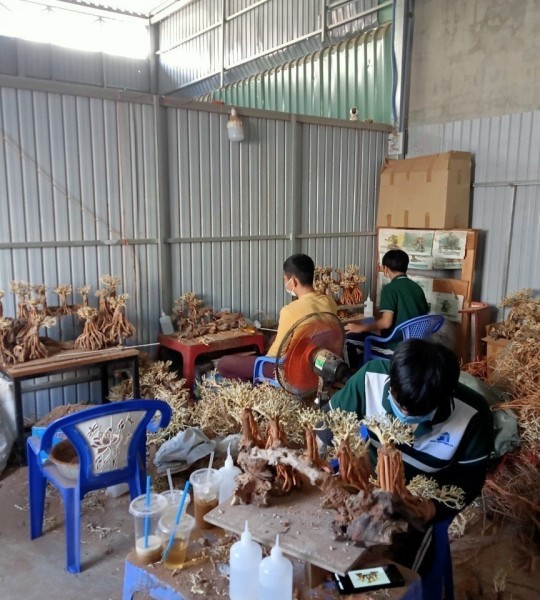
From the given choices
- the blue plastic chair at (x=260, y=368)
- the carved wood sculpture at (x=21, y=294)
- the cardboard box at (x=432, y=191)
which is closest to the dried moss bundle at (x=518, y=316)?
the cardboard box at (x=432, y=191)

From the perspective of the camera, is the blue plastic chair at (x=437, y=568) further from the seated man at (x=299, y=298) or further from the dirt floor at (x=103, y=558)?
the seated man at (x=299, y=298)

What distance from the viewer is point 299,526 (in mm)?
1475

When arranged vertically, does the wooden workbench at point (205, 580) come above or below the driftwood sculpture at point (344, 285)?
below

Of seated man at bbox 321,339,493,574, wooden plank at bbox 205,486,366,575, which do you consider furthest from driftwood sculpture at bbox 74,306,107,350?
wooden plank at bbox 205,486,366,575

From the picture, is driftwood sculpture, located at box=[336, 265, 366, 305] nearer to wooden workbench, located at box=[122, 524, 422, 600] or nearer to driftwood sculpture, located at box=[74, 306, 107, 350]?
driftwood sculpture, located at box=[74, 306, 107, 350]

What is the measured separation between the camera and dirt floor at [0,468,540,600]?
7.86 ft

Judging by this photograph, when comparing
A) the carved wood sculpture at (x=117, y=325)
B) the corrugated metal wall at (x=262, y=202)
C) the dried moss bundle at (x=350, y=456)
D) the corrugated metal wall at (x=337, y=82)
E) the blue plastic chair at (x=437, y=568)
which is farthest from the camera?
the corrugated metal wall at (x=337, y=82)

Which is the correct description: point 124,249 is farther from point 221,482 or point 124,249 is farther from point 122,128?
point 221,482

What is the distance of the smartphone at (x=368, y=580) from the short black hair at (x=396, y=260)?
2925 mm

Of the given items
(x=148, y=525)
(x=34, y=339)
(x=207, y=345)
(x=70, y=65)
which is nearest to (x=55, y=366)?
(x=34, y=339)

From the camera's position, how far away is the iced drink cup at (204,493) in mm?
1681

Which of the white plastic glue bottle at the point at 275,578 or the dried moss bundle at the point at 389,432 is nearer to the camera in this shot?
the white plastic glue bottle at the point at 275,578

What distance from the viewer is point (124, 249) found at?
4.36 meters

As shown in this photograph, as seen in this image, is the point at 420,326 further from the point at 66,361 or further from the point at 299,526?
the point at 299,526
